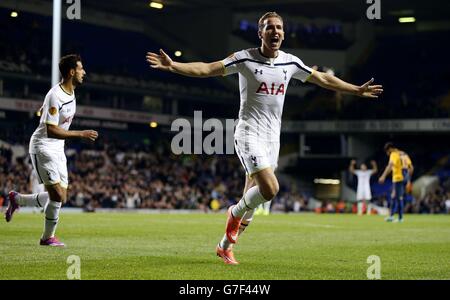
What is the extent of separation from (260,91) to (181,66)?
1360mm

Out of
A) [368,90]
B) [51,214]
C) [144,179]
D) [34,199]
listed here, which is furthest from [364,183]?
[368,90]

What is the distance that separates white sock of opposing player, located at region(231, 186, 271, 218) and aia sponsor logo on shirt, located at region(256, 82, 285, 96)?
3.54ft

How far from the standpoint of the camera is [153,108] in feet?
156

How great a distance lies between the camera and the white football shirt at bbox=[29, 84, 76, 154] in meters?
10.4

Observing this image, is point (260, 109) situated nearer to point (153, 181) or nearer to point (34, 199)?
point (34, 199)

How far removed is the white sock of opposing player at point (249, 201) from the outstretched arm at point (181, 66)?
1.38 meters

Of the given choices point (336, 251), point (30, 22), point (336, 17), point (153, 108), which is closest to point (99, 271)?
point (336, 251)

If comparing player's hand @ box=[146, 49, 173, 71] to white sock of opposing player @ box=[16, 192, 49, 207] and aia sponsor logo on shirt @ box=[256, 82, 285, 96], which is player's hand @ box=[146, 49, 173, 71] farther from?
white sock of opposing player @ box=[16, 192, 49, 207]

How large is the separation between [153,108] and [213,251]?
1455 inches

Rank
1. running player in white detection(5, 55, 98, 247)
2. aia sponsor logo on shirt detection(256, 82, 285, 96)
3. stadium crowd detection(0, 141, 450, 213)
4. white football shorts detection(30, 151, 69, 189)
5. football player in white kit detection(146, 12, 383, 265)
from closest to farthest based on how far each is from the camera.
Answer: football player in white kit detection(146, 12, 383, 265) < aia sponsor logo on shirt detection(256, 82, 285, 96) < running player in white detection(5, 55, 98, 247) < white football shorts detection(30, 151, 69, 189) < stadium crowd detection(0, 141, 450, 213)

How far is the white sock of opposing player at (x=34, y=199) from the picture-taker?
39.4ft

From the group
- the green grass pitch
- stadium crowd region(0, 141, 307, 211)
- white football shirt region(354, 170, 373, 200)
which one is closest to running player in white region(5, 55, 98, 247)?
the green grass pitch

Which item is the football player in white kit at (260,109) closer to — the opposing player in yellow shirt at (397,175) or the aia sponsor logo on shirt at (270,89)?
the aia sponsor logo on shirt at (270,89)

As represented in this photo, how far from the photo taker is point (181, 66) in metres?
8.01
